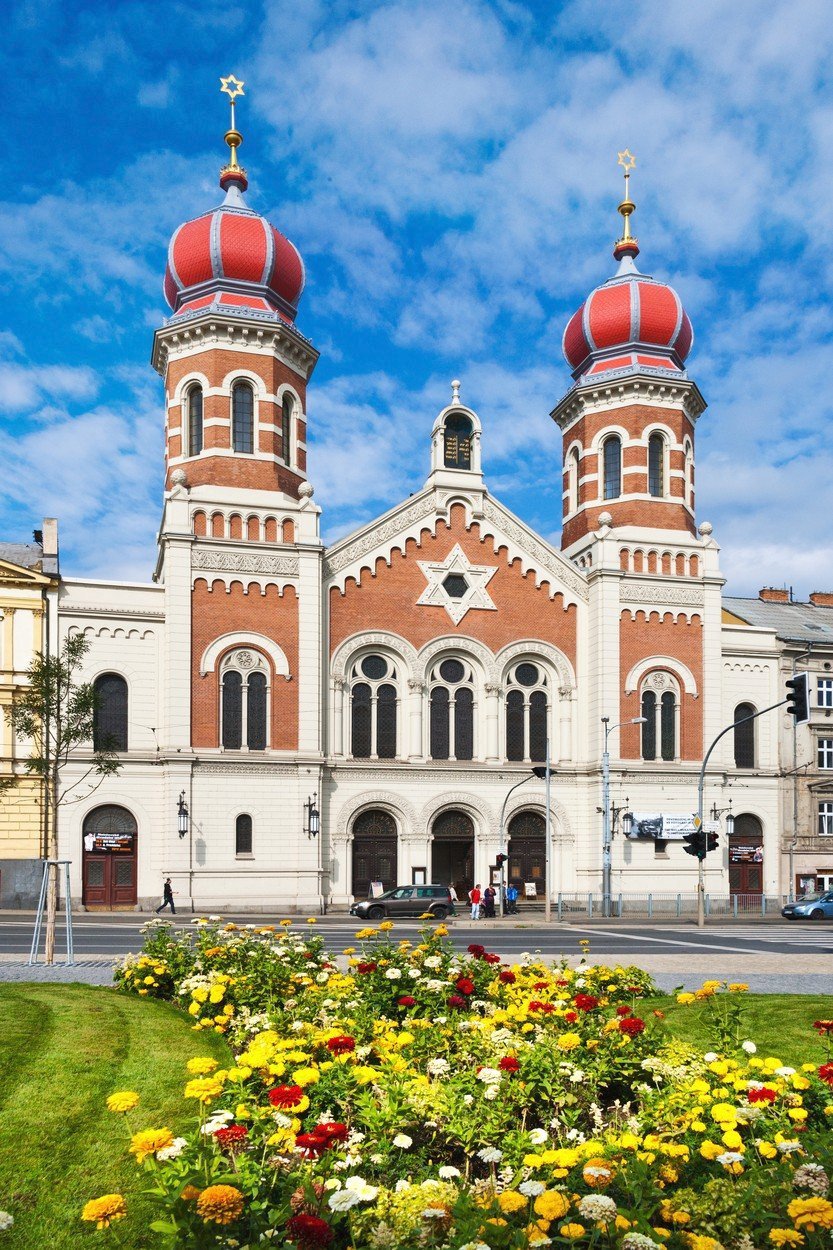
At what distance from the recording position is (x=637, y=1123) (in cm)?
739

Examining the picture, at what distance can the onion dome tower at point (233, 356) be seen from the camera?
137 feet

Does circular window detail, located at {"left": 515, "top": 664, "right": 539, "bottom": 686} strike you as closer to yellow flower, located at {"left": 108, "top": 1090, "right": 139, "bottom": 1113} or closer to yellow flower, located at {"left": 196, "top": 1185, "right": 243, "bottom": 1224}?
yellow flower, located at {"left": 108, "top": 1090, "right": 139, "bottom": 1113}

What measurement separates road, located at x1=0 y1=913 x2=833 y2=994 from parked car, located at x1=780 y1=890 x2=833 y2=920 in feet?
12.1

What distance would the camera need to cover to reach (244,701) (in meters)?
39.5

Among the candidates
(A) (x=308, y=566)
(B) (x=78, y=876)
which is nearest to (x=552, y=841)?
(A) (x=308, y=566)

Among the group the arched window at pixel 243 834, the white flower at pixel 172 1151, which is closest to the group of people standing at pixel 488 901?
the arched window at pixel 243 834

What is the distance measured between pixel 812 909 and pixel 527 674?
14.0 m

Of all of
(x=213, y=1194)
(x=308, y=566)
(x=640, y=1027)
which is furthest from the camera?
(x=308, y=566)

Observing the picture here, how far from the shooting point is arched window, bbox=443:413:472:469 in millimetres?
44906

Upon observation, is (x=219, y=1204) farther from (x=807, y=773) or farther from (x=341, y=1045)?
(x=807, y=773)

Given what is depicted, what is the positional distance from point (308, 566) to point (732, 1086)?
33.5m

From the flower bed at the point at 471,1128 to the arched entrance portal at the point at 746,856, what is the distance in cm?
3647

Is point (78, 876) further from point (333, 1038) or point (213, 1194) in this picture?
point (213, 1194)

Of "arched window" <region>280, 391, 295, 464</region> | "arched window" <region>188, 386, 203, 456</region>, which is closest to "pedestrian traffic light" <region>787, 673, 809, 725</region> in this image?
"arched window" <region>280, 391, 295, 464</region>
